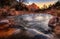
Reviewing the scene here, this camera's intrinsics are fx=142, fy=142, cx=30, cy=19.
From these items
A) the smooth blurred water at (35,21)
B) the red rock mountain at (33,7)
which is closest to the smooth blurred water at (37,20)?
the smooth blurred water at (35,21)

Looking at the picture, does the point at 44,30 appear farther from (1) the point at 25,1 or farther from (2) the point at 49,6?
(1) the point at 25,1

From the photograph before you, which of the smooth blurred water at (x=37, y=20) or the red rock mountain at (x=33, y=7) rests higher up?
the red rock mountain at (x=33, y=7)

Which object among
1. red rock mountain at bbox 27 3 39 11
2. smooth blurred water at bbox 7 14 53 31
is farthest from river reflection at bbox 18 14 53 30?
red rock mountain at bbox 27 3 39 11

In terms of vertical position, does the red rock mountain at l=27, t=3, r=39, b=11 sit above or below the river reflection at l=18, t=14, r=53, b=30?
above

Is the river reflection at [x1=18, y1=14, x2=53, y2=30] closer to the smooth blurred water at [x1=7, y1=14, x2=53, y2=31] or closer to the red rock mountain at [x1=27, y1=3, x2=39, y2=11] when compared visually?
the smooth blurred water at [x1=7, y1=14, x2=53, y2=31]

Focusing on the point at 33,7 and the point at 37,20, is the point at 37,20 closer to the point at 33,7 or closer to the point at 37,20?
the point at 37,20

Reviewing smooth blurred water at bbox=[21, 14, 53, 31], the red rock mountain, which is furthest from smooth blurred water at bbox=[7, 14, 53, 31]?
the red rock mountain

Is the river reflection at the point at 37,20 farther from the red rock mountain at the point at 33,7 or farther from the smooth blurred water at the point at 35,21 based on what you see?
the red rock mountain at the point at 33,7

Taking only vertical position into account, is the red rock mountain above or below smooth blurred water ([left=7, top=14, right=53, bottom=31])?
above

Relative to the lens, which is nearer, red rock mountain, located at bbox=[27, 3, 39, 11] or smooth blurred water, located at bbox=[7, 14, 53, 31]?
smooth blurred water, located at bbox=[7, 14, 53, 31]

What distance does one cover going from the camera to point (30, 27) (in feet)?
7.06

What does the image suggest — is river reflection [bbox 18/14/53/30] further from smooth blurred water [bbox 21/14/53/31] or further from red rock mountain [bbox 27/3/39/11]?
red rock mountain [bbox 27/3/39/11]

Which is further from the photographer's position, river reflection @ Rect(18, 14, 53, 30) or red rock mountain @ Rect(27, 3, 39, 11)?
red rock mountain @ Rect(27, 3, 39, 11)

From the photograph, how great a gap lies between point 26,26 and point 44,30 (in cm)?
28
